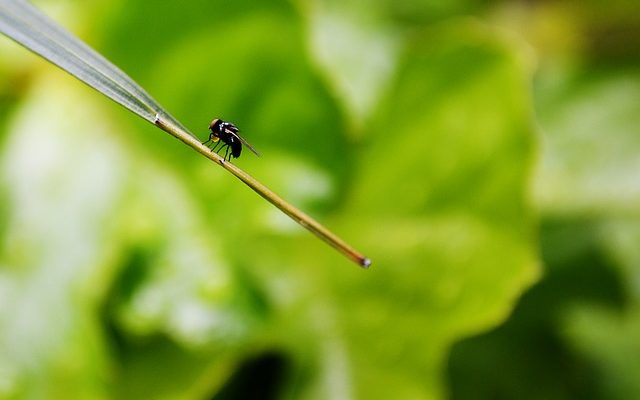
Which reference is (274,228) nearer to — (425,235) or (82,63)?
(425,235)

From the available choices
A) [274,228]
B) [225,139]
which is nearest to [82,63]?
[225,139]

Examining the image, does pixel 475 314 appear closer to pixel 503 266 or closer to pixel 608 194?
pixel 503 266

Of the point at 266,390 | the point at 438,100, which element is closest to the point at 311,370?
the point at 266,390

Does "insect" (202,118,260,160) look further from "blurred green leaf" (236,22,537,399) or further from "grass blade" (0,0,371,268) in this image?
"blurred green leaf" (236,22,537,399)

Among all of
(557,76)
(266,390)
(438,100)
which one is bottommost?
(266,390)

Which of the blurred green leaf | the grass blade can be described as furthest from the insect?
the blurred green leaf

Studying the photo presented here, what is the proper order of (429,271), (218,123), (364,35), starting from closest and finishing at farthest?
(218,123) < (429,271) < (364,35)

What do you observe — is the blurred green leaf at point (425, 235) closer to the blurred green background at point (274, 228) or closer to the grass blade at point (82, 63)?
the blurred green background at point (274, 228)
